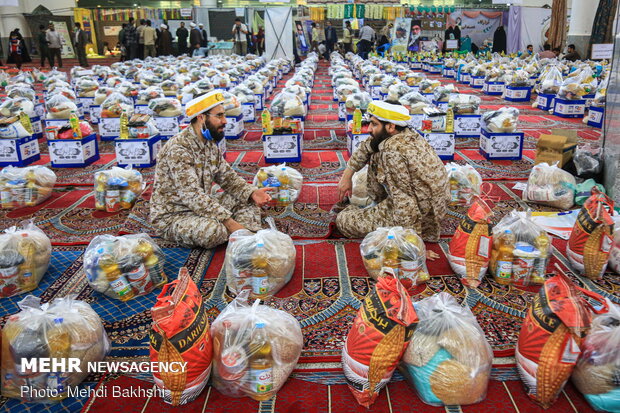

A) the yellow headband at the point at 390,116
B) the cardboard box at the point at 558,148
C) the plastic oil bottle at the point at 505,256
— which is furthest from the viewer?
the cardboard box at the point at 558,148

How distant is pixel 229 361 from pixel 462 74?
12.7 m

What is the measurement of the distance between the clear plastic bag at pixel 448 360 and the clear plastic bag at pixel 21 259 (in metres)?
2.04

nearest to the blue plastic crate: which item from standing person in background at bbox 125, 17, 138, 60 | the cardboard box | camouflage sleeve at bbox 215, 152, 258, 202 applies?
camouflage sleeve at bbox 215, 152, 258, 202

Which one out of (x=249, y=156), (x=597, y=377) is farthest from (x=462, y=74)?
(x=597, y=377)

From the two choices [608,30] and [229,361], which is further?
[608,30]

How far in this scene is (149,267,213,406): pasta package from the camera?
1.66 meters

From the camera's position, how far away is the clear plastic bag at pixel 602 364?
5.26 feet

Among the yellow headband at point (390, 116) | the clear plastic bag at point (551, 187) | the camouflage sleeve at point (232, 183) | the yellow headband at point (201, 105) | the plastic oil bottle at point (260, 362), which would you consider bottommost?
the plastic oil bottle at point (260, 362)

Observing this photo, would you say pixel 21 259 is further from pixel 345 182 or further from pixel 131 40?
pixel 131 40

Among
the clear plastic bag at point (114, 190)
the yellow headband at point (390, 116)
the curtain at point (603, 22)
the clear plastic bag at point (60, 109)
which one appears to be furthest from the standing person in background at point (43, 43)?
the curtain at point (603, 22)

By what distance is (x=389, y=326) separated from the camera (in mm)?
1678

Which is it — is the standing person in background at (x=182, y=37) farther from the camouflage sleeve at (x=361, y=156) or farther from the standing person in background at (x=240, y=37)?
the camouflage sleeve at (x=361, y=156)

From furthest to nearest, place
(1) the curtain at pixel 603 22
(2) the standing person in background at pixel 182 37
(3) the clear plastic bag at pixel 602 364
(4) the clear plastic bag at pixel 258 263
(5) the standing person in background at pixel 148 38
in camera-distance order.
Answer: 1. (2) the standing person in background at pixel 182 37
2. (5) the standing person in background at pixel 148 38
3. (1) the curtain at pixel 603 22
4. (4) the clear plastic bag at pixel 258 263
5. (3) the clear plastic bag at pixel 602 364

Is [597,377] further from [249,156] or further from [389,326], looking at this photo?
[249,156]
